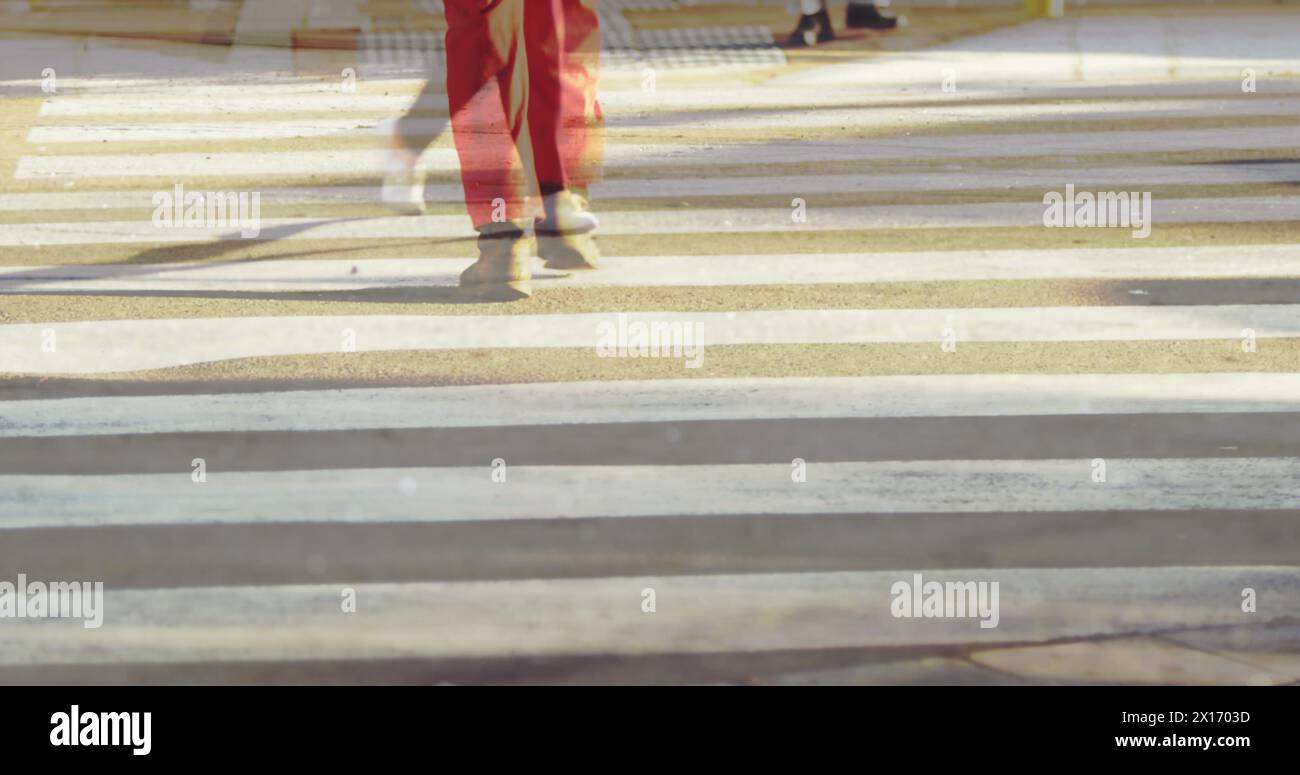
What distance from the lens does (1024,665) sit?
4172 mm

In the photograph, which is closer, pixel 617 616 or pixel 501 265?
pixel 617 616

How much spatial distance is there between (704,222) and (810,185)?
3.08ft

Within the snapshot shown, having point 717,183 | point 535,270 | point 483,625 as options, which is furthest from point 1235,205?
point 483,625

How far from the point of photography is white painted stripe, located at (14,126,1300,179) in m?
10.3

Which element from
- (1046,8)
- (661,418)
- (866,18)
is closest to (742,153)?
(661,418)

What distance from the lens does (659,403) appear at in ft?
19.9

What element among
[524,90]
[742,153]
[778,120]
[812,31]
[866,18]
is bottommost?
[524,90]

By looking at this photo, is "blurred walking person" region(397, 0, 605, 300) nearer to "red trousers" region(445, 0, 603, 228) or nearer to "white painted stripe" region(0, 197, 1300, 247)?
"red trousers" region(445, 0, 603, 228)

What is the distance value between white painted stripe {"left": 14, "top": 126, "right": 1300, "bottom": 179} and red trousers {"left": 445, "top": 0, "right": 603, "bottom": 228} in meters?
2.02

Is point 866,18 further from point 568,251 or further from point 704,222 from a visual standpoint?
point 568,251

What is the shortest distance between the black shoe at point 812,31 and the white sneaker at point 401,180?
636cm

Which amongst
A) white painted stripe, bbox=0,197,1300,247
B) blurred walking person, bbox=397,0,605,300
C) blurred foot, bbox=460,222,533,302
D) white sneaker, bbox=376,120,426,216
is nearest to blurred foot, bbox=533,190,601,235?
blurred walking person, bbox=397,0,605,300
